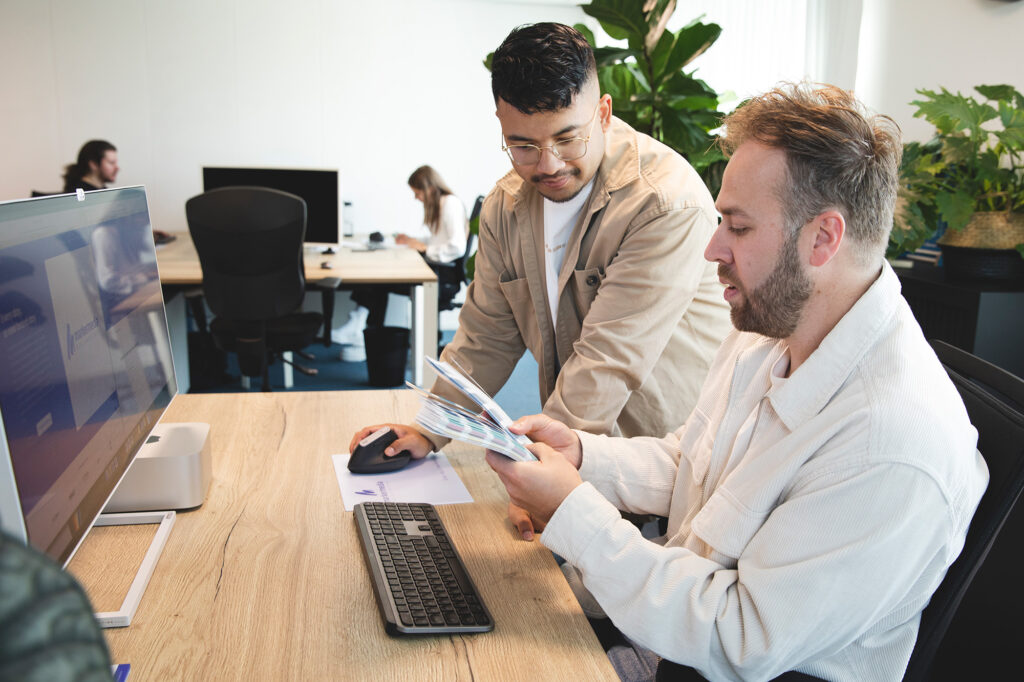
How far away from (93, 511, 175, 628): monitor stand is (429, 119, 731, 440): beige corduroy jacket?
1.72 feet

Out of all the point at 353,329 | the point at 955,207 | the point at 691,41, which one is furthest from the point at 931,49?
the point at 353,329

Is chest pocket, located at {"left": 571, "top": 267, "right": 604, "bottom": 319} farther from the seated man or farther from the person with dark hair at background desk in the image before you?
the person with dark hair at background desk

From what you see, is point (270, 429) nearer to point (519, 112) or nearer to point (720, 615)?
point (519, 112)

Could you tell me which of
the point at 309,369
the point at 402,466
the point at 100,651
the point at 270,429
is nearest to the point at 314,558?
the point at 402,466

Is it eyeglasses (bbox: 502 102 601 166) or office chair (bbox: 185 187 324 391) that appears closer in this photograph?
Answer: eyeglasses (bbox: 502 102 601 166)

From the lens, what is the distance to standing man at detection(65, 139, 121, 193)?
527 cm

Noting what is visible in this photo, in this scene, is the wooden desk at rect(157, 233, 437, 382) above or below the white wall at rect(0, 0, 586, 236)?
below

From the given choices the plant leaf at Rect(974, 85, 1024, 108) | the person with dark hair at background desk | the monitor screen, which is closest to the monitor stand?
the plant leaf at Rect(974, 85, 1024, 108)

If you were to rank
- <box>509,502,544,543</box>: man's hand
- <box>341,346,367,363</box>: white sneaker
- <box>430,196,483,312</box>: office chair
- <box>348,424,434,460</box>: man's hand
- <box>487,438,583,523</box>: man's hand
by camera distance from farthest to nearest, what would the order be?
<box>341,346,367,363</box>: white sneaker < <box>430,196,483,312</box>: office chair < <box>348,424,434,460</box>: man's hand < <box>509,502,544,543</box>: man's hand < <box>487,438,583,523</box>: man's hand

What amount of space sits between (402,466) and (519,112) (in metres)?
0.72

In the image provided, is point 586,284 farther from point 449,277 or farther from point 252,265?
point 449,277

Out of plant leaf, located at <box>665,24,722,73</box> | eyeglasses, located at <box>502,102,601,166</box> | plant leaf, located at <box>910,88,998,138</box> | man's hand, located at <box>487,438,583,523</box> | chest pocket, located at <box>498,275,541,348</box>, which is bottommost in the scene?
man's hand, located at <box>487,438,583,523</box>

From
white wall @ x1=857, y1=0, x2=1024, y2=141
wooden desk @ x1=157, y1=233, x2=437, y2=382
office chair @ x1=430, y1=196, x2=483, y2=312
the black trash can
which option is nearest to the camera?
white wall @ x1=857, y1=0, x2=1024, y2=141

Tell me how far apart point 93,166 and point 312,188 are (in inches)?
66.6
